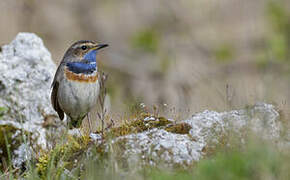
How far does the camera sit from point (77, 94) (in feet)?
24.1

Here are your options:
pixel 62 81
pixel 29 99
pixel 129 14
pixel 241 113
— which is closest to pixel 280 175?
pixel 241 113

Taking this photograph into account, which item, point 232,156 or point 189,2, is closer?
point 232,156

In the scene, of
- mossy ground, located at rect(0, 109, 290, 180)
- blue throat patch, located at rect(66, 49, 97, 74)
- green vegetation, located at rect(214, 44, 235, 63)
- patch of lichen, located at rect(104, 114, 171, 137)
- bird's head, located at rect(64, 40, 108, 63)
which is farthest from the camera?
green vegetation, located at rect(214, 44, 235, 63)

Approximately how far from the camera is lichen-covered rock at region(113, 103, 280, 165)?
503cm

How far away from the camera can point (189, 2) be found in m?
15.3

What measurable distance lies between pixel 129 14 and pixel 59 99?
9.60 m

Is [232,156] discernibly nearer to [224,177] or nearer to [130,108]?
[224,177]

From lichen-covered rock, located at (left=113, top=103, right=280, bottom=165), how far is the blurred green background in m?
7.84

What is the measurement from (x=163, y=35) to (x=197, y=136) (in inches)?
391

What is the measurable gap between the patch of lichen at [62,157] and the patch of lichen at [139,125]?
1.09 ft

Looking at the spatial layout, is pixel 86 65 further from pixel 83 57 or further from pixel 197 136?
pixel 197 136

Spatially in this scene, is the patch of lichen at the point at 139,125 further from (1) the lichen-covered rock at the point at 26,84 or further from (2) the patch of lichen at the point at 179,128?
(1) the lichen-covered rock at the point at 26,84

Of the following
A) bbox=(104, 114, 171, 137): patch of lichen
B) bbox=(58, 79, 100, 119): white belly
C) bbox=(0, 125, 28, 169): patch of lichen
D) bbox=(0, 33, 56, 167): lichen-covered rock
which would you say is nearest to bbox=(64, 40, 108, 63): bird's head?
bbox=(58, 79, 100, 119): white belly

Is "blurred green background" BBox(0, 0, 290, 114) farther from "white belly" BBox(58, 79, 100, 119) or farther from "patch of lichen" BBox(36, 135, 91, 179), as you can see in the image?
"patch of lichen" BBox(36, 135, 91, 179)
